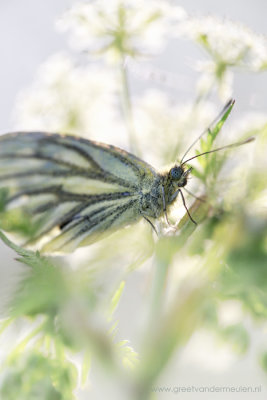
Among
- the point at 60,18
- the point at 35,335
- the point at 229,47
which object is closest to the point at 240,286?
the point at 35,335

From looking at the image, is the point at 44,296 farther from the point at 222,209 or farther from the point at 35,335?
the point at 222,209

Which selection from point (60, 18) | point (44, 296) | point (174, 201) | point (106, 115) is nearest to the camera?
point (44, 296)

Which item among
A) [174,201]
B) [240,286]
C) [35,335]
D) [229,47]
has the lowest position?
[240,286]

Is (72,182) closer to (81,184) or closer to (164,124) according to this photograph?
(81,184)

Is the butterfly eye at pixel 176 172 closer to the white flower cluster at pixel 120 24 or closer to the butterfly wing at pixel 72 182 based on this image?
the butterfly wing at pixel 72 182

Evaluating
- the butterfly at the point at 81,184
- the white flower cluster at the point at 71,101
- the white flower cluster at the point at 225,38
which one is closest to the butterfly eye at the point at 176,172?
the butterfly at the point at 81,184

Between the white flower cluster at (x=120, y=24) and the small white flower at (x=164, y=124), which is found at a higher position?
the white flower cluster at (x=120, y=24)

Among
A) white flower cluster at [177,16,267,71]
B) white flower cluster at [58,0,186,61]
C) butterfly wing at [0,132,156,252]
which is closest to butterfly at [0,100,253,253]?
butterfly wing at [0,132,156,252]

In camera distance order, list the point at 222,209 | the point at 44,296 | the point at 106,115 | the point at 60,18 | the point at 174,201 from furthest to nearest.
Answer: the point at 106,115
the point at 60,18
the point at 174,201
the point at 222,209
the point at 44,296
